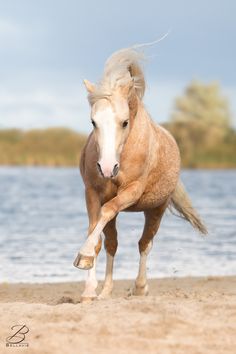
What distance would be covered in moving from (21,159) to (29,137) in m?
8.32

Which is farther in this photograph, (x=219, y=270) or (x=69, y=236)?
(x=69, y=236)

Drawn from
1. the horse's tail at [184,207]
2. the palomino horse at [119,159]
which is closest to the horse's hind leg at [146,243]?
the palomino horse at [119,159]

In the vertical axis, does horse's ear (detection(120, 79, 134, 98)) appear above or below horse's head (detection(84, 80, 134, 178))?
above

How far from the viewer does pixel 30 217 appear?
21484 millimetres

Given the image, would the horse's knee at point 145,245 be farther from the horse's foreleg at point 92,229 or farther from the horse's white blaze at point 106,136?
the horse's white blaze at point 106,136

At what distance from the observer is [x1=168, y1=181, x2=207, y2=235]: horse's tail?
953 centimetres

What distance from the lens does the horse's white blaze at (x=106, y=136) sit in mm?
6527

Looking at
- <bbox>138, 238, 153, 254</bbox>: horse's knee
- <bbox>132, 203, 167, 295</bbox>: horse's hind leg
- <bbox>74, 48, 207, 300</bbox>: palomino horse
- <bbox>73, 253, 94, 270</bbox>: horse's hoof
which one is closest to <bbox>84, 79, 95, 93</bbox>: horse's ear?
<bbox>74, 48, 207, 300</bbox>: palomino horse

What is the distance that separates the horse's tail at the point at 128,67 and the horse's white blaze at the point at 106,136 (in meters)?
0.62

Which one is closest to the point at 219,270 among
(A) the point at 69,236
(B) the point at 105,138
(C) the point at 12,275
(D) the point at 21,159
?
(C) the point at 12,275

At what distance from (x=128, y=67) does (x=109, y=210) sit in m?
1.39

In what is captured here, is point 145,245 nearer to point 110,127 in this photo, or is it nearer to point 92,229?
point 92,229

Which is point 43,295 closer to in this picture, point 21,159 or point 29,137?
point 21,159

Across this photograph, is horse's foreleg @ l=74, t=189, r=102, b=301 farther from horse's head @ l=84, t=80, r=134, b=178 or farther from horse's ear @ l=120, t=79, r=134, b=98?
horse's ear @ l=120, t=79, r=134, b=98
